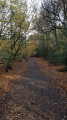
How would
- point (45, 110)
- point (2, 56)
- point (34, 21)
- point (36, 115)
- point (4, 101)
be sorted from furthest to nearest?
point (34, 21) → point (2, 56) → point (4, 101) → point (45, 110) → point (36, 115)

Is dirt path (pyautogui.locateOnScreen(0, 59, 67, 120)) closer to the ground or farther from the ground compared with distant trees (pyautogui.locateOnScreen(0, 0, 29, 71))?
closer to the ground

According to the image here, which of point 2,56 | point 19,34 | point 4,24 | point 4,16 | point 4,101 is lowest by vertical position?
point 4,101

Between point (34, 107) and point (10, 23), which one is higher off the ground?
point (10, 23)

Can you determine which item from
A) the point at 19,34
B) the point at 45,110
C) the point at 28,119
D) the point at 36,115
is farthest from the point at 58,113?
the point at 19,34

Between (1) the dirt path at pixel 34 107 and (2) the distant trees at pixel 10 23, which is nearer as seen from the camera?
(1) the dirt path at pixel 34 107

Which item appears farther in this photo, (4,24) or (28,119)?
(4,24)

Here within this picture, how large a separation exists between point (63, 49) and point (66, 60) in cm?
126

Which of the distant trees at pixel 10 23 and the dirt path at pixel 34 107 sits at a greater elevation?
the distant trees at pixel 10 23

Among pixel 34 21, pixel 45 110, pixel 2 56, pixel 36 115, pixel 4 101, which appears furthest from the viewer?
pixel 34 21

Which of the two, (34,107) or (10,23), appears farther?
(10,23)

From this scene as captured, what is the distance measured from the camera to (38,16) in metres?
19.2

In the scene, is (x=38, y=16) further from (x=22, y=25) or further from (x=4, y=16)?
(x=4, y=16)

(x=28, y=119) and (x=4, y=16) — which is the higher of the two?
(x=4, y=16)

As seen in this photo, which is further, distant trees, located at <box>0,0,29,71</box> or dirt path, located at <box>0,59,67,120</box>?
distant trees, located at <box>0,0,29,71</box>
